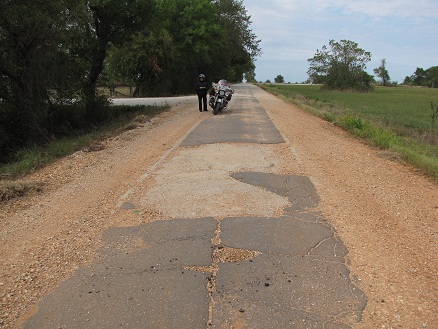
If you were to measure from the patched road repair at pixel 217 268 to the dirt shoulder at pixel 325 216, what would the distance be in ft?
0.63

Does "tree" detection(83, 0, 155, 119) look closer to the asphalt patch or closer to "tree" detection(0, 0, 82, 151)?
"tree" detection(0, 0, 82, 151)

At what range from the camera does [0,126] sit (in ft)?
41.3

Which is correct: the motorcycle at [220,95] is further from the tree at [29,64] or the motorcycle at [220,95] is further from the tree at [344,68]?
the tree at [344,68]

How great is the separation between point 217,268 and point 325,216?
1.98 m

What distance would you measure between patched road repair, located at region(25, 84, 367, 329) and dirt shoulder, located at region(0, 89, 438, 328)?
0.19 m

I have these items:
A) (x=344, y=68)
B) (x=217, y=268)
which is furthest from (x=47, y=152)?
(x=344, y=68)

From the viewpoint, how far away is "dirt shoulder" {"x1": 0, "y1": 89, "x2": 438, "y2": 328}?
355 cm

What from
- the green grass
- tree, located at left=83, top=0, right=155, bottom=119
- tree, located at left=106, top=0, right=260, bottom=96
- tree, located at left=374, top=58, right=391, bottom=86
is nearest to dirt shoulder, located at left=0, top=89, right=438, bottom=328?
the green grass

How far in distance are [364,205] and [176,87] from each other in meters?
39.0

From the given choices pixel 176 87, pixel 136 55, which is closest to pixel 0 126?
pixel 136 55

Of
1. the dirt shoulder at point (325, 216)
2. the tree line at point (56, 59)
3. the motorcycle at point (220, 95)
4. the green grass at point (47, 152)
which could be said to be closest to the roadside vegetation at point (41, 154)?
the green grass at point (47, 152)

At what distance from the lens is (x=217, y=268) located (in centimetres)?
391

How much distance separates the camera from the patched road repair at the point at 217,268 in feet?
10.5

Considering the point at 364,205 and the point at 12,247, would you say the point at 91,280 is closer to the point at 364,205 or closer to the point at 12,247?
the point at 12,247
